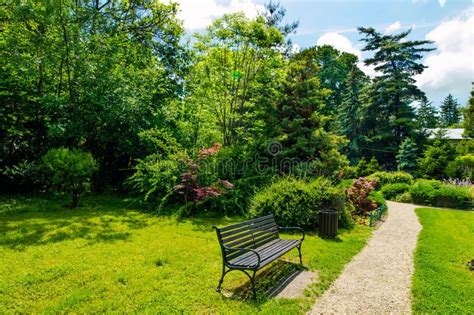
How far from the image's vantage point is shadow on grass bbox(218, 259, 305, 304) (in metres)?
3.99

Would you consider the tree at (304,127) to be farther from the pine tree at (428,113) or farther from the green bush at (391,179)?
the pine tree at (428,113)

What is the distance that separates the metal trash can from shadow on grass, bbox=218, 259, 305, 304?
2234mm

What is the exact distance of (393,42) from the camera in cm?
3241

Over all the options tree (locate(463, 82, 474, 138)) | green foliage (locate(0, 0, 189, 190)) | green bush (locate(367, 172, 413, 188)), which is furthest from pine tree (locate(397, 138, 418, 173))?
green foliage (locate(0, 0, 189, 190))

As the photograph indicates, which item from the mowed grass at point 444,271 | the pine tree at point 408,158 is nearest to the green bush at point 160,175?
the mowed grass at point 444,271

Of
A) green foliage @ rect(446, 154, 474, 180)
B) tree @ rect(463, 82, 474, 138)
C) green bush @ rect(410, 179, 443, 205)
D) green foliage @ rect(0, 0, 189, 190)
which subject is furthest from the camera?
tree @ rect(463, 82, 474, 138)

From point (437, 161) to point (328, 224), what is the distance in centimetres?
2030

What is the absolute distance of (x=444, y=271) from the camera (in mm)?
5078

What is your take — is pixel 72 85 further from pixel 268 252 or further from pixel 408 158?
pixel 408 158

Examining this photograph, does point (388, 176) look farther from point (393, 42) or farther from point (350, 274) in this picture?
point (393, 42)

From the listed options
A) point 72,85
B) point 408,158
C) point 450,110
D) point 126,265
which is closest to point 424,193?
point 408,158

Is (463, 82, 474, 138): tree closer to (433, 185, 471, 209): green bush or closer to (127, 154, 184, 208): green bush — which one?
(433, 185, 471, 209): green bush

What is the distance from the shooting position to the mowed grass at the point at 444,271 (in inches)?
152

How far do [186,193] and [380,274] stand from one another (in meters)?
6.17
